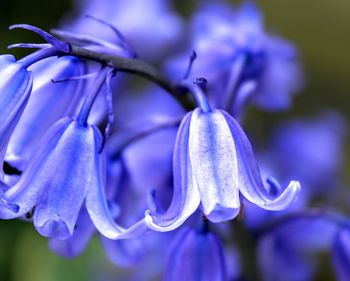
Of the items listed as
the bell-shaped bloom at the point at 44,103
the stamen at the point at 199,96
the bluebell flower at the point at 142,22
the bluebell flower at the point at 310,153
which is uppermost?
the stamen at the point at 199,96

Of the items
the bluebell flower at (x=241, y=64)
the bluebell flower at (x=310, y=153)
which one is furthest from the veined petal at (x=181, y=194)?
the bluebell flower at (x=310, y=153)

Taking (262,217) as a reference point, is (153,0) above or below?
above

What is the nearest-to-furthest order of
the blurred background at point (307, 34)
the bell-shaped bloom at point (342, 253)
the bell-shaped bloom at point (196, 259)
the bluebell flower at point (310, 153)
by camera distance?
the bell-shaped bloom at point (196, 259)
the bell-shaped bloom at point (342, 253)
the bluebell flower at point (310, 153)
the blurred background at point (307, 34)

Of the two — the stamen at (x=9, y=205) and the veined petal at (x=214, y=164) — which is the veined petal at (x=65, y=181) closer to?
the stamen at (x=9, y=205)

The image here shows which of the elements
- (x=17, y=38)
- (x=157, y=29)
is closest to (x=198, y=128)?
(x=157, y=29)

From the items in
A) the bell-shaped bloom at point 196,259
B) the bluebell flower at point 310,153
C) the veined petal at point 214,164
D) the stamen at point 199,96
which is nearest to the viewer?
the veined petal at point 214,164

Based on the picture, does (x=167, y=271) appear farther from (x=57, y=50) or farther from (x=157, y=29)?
(x=157, y=29)

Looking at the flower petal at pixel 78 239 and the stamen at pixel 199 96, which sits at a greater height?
the stamen at pixel 199 96

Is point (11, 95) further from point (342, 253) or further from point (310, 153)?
point (310, 153)
